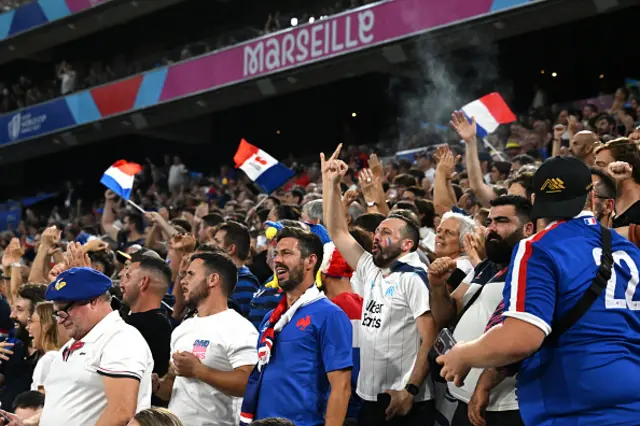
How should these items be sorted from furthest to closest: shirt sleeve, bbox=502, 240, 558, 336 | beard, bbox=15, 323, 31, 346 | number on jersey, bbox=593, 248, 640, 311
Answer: beard, bbox=15, 323, 31, 346, number on jersey, bbox=593, 248, 640, 311, shirt sleeve, bbox=502, 240, 558, 336

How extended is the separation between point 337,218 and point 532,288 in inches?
95.7

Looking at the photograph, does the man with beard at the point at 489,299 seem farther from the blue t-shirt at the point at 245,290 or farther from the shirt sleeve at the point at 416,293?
the blue t-shirt at the point at 245,290

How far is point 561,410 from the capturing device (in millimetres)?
2914

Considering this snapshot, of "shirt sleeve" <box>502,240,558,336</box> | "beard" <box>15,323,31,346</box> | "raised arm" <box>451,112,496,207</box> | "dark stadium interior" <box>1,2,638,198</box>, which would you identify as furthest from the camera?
"dark stadium interior" <box>1,2,638,198</box>

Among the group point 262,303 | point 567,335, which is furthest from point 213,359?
point 567,335

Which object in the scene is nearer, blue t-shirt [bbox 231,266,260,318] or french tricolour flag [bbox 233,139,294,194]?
blue t-shirt [bbox 231,266,260,318]

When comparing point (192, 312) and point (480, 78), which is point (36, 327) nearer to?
point (192, 312)

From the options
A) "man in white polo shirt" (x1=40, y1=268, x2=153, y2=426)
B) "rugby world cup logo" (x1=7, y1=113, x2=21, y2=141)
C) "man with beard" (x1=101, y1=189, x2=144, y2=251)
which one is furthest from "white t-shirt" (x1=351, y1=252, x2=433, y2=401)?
"rugby world cup logo" (x1=7, y1=113, x2=21, y2=141)

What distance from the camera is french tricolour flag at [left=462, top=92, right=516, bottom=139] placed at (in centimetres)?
941

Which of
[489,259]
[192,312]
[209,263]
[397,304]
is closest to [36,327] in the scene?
[192,312]

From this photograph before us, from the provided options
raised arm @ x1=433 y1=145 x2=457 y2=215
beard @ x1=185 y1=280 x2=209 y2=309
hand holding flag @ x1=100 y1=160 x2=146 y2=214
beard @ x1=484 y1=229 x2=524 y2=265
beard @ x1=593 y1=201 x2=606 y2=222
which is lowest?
beard @ x1=185 y1=280 x2=209 y2=309

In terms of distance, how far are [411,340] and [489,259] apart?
657mm

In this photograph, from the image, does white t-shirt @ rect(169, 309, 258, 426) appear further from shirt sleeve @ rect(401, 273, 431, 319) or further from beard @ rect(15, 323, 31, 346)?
beard @ rect(15, 323, 31, 346)

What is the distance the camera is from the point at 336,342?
421 centimetres
